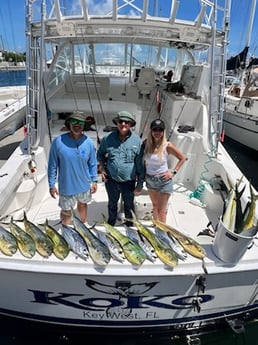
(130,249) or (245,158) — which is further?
(245,158)

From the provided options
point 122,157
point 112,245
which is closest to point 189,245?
point 112,245

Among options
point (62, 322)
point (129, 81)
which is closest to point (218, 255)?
point (62, 322)

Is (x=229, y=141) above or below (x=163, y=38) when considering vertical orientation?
below

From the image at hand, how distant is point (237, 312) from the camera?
2896 millimetres

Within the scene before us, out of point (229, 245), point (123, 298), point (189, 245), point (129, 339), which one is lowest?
point (129, 339)

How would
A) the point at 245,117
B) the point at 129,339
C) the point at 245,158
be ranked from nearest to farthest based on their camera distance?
the point at 129,339
the point at 245,158
the point at 245,117

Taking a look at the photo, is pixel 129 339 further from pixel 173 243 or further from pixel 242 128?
pixel 242 128

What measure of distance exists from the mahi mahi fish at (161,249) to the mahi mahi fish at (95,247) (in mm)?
353

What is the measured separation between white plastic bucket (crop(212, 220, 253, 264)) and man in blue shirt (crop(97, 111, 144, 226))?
1.00 metres

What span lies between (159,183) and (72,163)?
3.04 feet

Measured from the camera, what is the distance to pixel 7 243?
8.43 ft

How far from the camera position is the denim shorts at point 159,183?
330 cm

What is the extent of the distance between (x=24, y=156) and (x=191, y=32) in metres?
2.78

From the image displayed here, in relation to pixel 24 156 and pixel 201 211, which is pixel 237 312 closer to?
pixel 201 211
